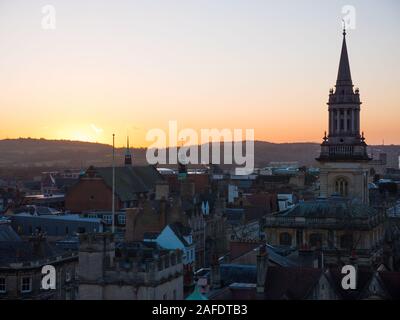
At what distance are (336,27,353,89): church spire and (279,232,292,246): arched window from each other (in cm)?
1823

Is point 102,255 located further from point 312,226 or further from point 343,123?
point 343,123

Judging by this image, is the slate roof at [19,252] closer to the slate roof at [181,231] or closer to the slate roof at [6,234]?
the slate roof at [6,234]

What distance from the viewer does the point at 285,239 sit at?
178 feet

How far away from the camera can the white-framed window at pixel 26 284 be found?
39688mm

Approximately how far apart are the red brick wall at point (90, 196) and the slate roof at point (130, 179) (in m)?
1.05

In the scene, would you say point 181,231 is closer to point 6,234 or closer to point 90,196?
point 6,234

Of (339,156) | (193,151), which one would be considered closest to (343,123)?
(339,156)

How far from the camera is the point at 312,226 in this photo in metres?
53.4

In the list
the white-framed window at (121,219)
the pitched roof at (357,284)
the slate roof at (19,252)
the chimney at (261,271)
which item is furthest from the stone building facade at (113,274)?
the white-framed window at (121,219)

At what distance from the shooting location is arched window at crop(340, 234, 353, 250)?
2061 inches

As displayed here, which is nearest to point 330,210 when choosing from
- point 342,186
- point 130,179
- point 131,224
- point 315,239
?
point 315,239

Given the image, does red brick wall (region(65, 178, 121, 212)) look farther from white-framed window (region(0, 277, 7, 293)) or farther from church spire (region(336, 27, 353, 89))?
white-framed window (region(0, 277, 7, 293))

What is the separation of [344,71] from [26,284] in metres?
38.5

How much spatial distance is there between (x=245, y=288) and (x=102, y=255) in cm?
711
